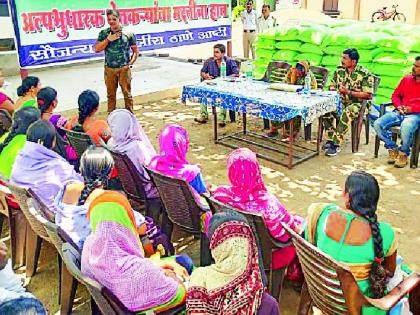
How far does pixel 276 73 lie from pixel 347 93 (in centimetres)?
140

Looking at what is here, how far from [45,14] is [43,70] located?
4898 millimetres

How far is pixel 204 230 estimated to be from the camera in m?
3.11

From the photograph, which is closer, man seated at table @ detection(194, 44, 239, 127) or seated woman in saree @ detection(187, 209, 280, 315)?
seated woman in saree @ detection(187, 209, 280, 315)

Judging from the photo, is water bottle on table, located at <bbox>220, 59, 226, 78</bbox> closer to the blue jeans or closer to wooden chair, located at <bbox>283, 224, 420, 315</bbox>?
the blue jeans

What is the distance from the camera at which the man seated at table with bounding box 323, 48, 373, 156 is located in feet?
17.7

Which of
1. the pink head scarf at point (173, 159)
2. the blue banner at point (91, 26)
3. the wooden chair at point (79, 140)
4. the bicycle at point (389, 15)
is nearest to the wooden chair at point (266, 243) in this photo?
the pink head scarf at point (173, 159)

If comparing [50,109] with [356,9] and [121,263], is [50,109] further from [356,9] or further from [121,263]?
[356,9]

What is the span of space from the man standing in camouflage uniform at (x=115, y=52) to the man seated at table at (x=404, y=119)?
3573 mm

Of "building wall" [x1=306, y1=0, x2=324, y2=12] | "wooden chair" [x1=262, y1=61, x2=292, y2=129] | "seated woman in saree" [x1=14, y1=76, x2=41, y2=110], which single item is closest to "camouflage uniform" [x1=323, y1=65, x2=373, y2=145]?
"wooden chair" [x1=262, y1=61, x2=292, y2=129]

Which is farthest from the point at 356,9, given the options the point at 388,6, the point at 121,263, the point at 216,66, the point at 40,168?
the point at 121,263

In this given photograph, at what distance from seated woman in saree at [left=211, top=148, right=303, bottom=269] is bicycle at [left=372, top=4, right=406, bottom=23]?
16.0m

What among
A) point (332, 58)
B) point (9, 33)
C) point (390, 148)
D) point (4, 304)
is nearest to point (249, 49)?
point (332, 58)

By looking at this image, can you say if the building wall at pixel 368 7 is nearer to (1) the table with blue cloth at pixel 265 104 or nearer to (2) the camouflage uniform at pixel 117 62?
(1) the table with blue cloth at pixel 265 104

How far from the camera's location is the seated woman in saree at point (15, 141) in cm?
352
